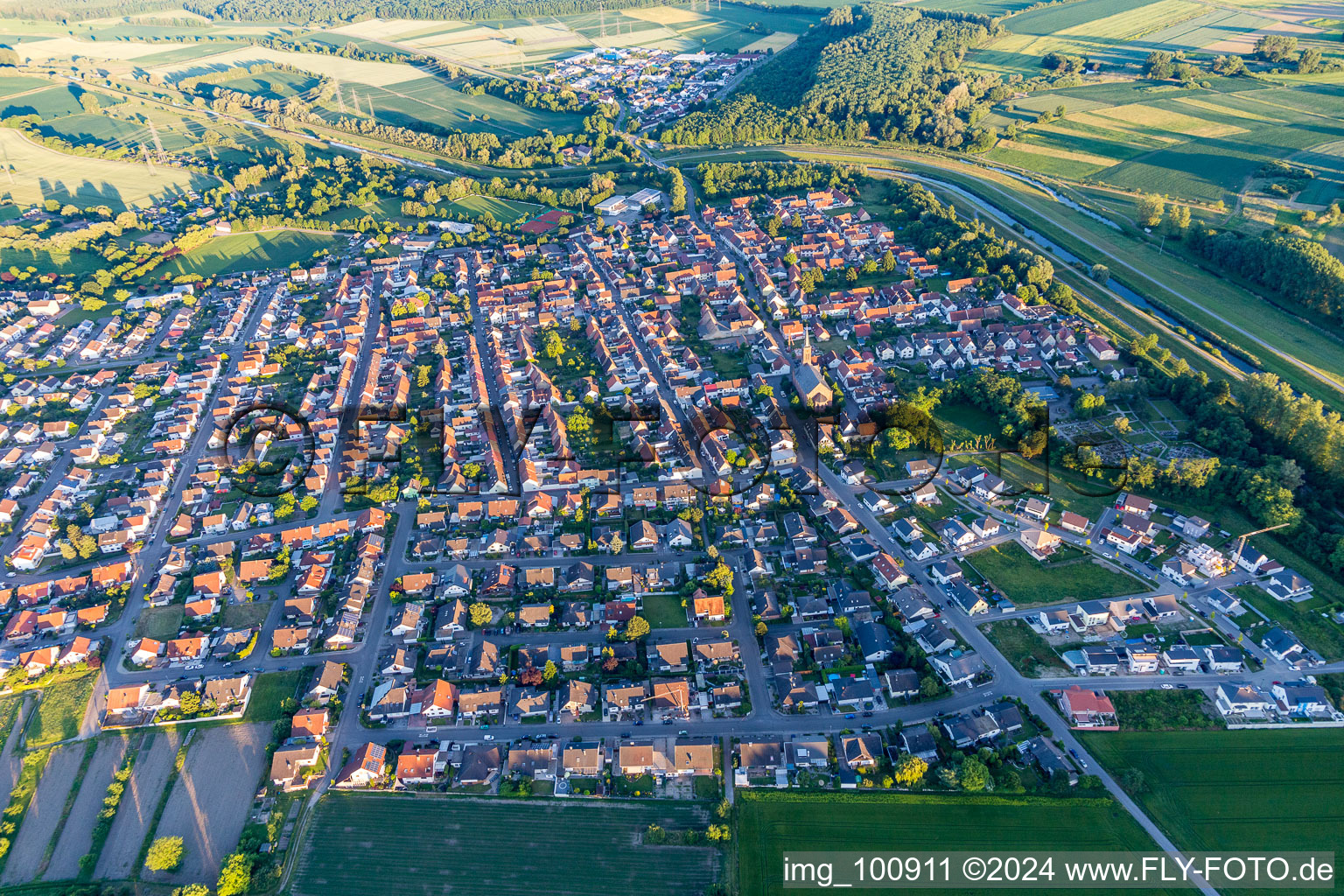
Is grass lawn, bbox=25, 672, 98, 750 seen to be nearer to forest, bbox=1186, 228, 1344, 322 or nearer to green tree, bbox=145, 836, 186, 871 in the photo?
green tree, bbox=145, 836, 186, 871

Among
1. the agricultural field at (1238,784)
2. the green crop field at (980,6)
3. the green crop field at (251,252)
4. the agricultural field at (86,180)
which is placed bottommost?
the agricultural field at (1238,784)

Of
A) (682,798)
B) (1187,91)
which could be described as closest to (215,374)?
(682,798)

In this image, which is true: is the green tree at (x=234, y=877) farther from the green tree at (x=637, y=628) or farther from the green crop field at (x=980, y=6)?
the green crop field at (x=980, y=6)

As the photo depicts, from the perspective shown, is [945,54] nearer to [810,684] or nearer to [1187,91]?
[1187,91]

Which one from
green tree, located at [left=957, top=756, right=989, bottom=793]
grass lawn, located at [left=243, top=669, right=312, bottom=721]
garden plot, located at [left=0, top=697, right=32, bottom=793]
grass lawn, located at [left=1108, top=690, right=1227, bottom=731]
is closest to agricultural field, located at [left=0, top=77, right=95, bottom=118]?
garden plot, located at [left=0, top=697, right=32, bottom=793]

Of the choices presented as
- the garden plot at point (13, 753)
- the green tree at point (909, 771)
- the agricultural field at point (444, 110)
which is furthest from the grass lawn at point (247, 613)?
the agricultural field at point (444, 110)

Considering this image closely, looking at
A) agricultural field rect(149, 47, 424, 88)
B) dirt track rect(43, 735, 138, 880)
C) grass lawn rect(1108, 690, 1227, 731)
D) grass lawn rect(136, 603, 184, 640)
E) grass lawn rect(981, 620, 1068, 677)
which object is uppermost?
agricultural field rect(149, 47, 424, 88)

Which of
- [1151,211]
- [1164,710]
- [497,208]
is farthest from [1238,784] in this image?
[497,208]
